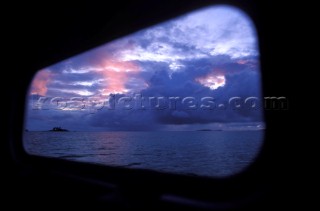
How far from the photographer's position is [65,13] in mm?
2221

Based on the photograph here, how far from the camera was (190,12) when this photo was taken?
6.14 ft

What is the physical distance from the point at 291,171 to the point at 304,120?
0.84ft

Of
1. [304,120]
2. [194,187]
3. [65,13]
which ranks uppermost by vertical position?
[65,13]

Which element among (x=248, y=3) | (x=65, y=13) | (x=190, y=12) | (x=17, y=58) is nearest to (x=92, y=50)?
(x=65, y=13)

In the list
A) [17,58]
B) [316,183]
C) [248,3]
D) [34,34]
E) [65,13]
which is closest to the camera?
[316,183]

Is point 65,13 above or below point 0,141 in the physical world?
above

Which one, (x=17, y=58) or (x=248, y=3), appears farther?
(x=17, y=58)

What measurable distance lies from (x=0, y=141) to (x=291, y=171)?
10.7ft

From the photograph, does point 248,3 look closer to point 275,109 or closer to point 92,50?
point 275,109

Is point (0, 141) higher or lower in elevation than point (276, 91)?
lower

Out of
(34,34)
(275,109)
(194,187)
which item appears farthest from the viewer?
(34,34)

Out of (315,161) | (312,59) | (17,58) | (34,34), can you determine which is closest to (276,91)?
(312,59)

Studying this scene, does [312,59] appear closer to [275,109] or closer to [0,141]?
[275,109]

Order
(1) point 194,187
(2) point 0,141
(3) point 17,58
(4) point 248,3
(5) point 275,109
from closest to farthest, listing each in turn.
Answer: (5) point 275,109, (4) point 248,3, (1) point 194,187, (3) point 17,58, (2) point 0,141
